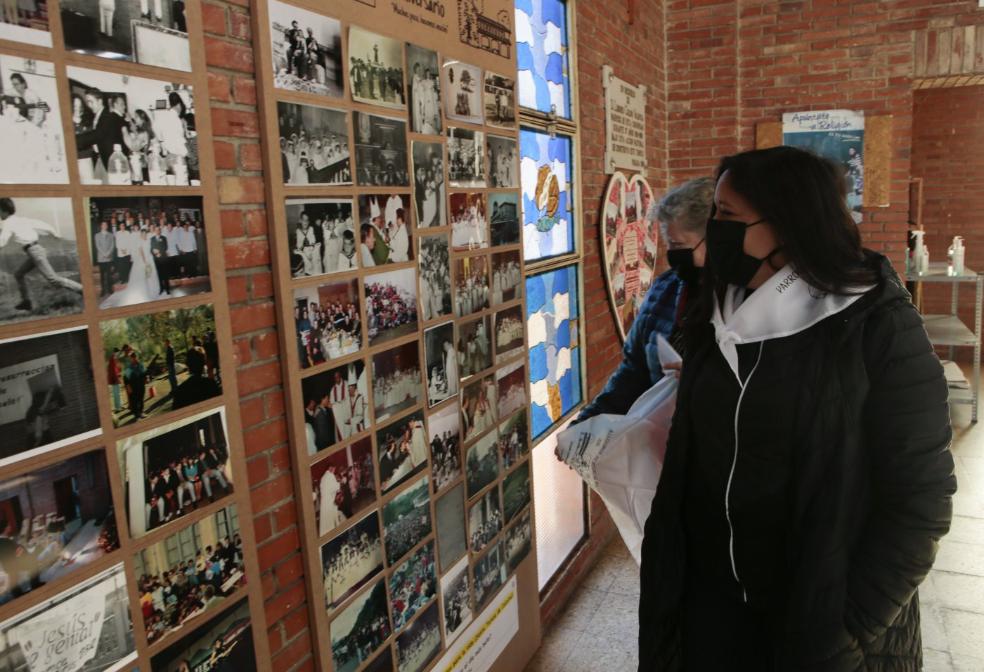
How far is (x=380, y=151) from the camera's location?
5.99 ft

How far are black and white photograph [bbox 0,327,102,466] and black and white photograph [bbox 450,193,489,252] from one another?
47.5 inches

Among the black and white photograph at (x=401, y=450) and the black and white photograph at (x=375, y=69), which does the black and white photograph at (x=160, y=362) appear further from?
the black and white photograph at (x=375, y=69)

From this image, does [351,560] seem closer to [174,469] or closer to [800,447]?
[174,469]

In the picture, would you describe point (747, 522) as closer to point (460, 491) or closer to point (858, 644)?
point (858, 644)

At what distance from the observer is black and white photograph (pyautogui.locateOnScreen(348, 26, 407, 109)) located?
1742mm

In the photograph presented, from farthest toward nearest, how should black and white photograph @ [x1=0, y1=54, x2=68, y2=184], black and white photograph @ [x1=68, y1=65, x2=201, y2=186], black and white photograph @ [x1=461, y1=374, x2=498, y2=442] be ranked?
black and white photograph @ [x1=461, y1=374, x2=498, y2=442] < black and white photograph @ [x1=68, y1=65, x2=201, y2=186] < black and white photograph @ [x1=0, y1=54, x2=68, y2=184]

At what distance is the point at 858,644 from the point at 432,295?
1.34 meters

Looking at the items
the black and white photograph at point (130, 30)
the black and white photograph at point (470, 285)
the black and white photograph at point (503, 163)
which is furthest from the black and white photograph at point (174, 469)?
the black and white photograph at point (503, 163)

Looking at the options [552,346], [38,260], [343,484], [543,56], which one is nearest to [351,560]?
[343,484]

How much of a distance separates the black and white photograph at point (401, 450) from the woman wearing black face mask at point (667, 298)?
0.51 metres

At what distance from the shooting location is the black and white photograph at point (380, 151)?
5.79 ft

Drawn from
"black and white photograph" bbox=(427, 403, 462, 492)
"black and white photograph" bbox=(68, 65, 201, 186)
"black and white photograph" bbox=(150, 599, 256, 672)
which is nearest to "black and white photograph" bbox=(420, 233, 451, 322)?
"black and white photograph" bbox=(427, 403, 462, 492)

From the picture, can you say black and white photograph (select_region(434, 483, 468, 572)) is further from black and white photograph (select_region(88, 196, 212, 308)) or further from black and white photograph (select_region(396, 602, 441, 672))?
black and white photograph (select_region(88, 196, 212, 308))

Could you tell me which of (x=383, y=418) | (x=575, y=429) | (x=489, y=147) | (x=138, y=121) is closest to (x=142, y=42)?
(x=138, y=121)
